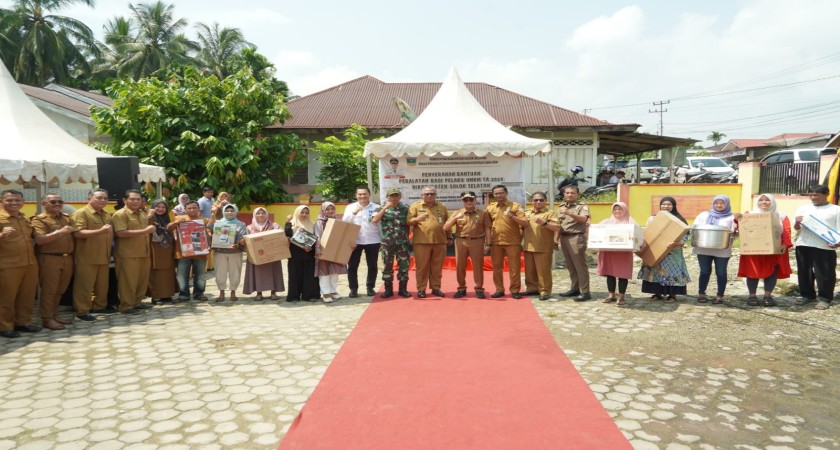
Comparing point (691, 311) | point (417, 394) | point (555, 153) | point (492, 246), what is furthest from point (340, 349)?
point (555, 153)

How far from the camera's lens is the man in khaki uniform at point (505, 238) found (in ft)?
24.8

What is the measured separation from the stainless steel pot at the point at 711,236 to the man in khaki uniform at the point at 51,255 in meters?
7.46

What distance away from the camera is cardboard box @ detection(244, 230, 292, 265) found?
746 cm

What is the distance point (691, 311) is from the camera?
6875 millimetres

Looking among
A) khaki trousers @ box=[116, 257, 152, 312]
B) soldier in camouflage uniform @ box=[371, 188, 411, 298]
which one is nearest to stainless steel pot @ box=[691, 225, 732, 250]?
soldier in camouflage uniform @ box=[371, 188, 411, 298]

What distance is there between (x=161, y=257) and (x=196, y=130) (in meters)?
6.88

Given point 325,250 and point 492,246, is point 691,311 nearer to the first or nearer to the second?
point 492,246

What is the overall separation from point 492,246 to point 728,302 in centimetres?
314

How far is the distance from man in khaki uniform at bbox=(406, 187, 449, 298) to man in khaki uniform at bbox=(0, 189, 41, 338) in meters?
4.39

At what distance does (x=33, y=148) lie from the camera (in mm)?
8484

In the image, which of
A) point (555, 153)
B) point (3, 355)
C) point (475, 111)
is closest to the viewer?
point (3, 355)

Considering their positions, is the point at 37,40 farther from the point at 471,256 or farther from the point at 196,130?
the point at 471,256

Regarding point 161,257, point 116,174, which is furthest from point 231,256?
point 116,174

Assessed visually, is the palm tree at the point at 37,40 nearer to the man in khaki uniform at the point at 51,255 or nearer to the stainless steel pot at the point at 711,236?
the man in khaki uniform at the point at 51,255
